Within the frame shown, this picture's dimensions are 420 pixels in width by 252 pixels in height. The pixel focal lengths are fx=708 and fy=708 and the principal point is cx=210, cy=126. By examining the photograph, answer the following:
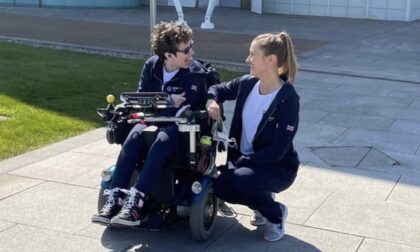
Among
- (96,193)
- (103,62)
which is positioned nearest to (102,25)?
(103,62)

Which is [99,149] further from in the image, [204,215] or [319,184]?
[204,215]

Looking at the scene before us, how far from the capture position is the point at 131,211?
4363mm

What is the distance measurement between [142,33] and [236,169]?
494 inches

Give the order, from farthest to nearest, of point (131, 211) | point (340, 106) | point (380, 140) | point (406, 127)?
point (340, 106) < point (406, 127) < point (380, 140) < point (131, 211)

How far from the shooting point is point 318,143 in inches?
287

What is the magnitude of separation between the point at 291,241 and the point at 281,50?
4.15ft

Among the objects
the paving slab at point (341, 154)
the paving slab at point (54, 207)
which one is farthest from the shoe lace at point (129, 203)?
the paving slab at point (341, 154)

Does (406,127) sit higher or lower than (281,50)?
A: lower

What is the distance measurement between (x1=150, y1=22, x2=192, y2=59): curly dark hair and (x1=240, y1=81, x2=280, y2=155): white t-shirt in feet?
2.01

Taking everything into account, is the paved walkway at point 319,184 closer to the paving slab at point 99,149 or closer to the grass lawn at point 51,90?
the paving slab at point 99,149

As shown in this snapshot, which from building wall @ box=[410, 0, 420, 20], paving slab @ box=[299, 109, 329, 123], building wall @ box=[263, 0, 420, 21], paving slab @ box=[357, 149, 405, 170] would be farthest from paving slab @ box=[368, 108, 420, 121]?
building wall @ box=[410, 0, 420, 20]

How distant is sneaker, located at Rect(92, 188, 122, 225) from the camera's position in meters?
4.40

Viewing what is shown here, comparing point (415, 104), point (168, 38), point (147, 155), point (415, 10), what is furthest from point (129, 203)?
point (415, 10)

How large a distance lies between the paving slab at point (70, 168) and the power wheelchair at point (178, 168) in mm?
1139
